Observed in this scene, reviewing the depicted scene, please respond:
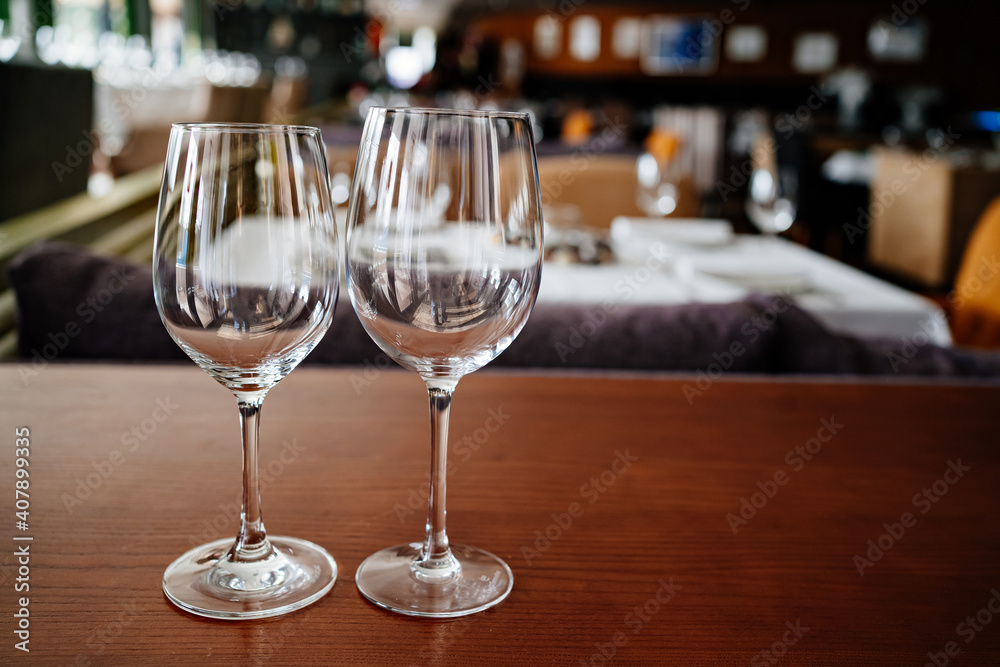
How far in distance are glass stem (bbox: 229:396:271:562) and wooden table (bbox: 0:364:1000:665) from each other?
42 millimetres

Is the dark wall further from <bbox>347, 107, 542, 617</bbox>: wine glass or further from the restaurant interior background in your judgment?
<bbox>347, 107, 542, 617</bbox>: wine glass

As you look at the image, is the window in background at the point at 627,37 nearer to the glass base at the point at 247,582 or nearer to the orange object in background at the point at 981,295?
the orange object in background at the point at 981,295

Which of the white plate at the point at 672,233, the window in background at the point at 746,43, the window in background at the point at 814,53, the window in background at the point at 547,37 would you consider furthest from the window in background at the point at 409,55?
the white plate at the point at 672,233

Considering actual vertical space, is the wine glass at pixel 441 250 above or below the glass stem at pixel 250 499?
above

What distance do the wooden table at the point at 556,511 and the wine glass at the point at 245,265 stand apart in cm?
3

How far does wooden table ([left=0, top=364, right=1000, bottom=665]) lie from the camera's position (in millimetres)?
373

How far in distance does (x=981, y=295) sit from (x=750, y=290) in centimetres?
77

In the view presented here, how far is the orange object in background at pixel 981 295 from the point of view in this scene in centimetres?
201

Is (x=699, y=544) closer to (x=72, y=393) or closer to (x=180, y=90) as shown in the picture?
(x=72, y=393)

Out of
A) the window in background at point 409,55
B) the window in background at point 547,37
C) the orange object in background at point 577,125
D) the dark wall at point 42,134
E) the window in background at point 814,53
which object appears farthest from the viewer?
the window in background at point 409,55

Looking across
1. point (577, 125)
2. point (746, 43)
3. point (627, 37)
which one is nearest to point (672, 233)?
point (577, 125)

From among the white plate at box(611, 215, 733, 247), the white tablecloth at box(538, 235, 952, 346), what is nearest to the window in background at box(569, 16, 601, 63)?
the white plate at box(611, 215, 733, 247)

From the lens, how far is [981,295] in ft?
6.75

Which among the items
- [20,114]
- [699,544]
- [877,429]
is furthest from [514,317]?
[20,114]
